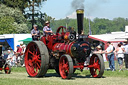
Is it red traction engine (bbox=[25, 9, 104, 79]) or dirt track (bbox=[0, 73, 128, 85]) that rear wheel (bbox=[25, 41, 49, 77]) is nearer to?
red traction engine (bbox=[25, 9, 104, 79])

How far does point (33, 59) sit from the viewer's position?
13.2 meters

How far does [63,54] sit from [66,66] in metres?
0.84

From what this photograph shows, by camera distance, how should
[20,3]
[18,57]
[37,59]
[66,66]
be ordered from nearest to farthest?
[66,66] < [37,59] < [18,57] < [20,3]

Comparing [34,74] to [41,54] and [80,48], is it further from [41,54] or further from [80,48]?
[80,48]

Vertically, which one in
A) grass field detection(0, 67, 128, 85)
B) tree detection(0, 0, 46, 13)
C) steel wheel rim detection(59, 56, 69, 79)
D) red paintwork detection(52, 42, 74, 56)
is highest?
tree detection(0, 0, 46, 13)

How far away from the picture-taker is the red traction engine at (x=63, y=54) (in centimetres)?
1191

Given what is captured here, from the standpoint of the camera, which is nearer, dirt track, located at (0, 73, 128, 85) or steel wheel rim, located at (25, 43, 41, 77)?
dirt track, located at (0, 73, 128, 85)

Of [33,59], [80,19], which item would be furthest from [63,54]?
[80,19]

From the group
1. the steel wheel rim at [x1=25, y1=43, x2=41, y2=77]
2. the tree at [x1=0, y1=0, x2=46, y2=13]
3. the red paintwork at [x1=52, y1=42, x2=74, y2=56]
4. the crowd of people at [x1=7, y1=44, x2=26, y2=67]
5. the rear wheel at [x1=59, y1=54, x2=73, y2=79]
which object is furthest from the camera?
the tree at [x1=0, y1=0, x2=46, y2=13]

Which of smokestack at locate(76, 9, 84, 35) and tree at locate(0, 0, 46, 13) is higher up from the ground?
tree at locate(0, 0, 46, 13)

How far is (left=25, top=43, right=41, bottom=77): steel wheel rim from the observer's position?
13.1 meters

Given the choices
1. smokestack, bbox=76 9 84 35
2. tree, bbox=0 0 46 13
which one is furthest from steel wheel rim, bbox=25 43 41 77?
Result: tree, bbox=0 0 46 13

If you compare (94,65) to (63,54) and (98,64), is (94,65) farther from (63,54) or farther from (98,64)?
(63,54)

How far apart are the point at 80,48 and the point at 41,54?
1.53 metres
